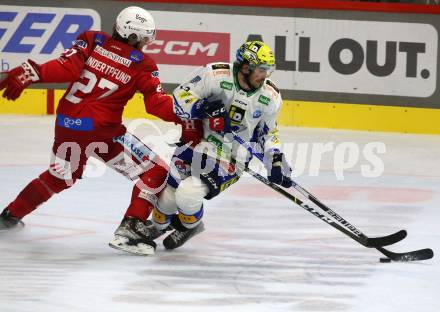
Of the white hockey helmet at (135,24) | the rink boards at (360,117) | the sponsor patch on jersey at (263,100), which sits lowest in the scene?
the rink boards at (360,117)

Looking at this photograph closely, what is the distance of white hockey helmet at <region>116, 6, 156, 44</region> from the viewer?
20.3 ft

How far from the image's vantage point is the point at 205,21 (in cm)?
1045

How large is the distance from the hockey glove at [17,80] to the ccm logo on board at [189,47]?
14.8 ft

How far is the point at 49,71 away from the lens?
6.07 metres

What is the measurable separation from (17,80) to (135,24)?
723 mm

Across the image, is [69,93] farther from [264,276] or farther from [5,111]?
[5,111]

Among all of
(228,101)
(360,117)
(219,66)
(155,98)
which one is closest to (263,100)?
(228,101)

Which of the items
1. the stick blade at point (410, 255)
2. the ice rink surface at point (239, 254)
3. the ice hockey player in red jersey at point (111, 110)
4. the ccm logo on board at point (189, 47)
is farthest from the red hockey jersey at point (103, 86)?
the ccm logo on board at point (189, 47)

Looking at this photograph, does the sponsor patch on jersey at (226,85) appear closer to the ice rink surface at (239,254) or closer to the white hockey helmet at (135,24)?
the white hockey helmet at (135,24)

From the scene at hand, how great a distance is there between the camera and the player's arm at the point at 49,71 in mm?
5949

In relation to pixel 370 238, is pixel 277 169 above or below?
above

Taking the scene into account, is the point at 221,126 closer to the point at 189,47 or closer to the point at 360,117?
the point at 360,117

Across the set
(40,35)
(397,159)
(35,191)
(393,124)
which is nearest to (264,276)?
(35,191)

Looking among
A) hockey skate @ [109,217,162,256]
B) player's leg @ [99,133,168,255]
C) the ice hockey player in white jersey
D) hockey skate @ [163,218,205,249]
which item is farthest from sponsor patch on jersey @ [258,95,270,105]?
hockey skate @ [109,217,162,256]
